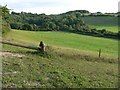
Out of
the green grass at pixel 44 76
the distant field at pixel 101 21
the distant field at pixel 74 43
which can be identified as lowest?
the distant field at pixel 74 43

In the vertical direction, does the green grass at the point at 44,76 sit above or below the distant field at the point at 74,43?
above

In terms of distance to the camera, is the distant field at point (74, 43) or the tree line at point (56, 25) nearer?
the distant field at point (74, 43)

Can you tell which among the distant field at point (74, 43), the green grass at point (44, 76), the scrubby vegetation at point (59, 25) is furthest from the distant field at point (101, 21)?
the green grass at point (44, 76)

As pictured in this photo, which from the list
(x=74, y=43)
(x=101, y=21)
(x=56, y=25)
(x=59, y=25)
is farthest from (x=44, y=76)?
(x=101, y=21)

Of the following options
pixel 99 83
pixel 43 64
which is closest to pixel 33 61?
pixel 43 64

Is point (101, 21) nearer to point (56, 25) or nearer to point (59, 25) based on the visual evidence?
point (59, 25)

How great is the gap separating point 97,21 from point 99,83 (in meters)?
83.7

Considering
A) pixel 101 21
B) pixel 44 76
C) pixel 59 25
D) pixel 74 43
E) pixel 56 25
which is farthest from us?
pixel 101 21

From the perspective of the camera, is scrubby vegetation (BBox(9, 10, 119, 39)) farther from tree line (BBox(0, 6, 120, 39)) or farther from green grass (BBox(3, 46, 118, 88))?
green grass (BBox(3, 46, 118, 88))

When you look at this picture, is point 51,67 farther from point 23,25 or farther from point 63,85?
point 23,25

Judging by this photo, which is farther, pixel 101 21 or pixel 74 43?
pixel 101 21

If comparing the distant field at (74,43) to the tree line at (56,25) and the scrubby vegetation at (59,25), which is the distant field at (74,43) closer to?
the tree line at (56,25)

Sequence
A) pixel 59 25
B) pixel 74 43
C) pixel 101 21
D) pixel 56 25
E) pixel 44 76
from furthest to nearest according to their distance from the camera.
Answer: pixel 101 21 < pixel 59 25 < pixel 56 25 < pixel 74 43 < pixel 44 76

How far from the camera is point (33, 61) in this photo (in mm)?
17281
